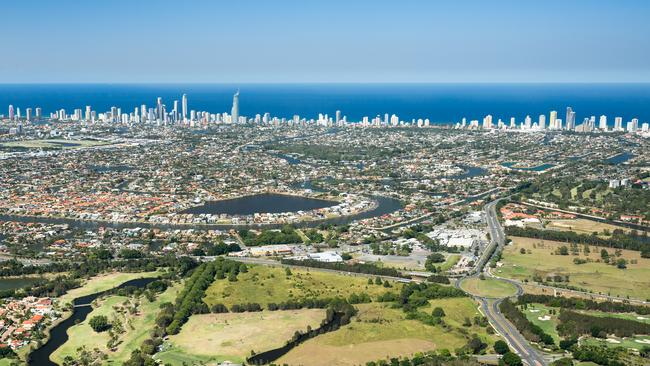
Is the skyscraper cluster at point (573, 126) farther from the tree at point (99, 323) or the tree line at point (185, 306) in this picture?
the tree at point (99, 323)

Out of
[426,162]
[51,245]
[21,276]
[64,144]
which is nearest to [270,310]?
[21,276]

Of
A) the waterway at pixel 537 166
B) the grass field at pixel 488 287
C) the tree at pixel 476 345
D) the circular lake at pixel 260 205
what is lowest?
the tree at pixel 476 345

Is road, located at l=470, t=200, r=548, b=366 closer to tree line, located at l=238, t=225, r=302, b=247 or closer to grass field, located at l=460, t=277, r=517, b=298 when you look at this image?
grass field, located at l=460, t=277, r=517, b=298

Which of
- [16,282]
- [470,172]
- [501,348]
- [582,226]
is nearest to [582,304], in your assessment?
[501,348]

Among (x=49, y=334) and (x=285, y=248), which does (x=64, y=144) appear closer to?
(x=285, y=248)

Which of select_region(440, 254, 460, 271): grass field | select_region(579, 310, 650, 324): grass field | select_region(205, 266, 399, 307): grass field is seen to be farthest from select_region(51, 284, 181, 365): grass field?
select_region(579, 310, 650, 324): grass field

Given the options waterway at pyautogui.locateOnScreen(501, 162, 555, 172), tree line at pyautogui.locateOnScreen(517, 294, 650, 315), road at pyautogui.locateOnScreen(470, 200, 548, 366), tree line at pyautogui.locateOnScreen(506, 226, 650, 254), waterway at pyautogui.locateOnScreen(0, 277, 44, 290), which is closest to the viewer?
road at pyautogui.locateOnScreen(470, 200, 548, 366)

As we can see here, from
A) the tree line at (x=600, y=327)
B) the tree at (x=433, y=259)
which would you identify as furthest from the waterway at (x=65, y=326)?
the tree line at (x=600, y=327)
